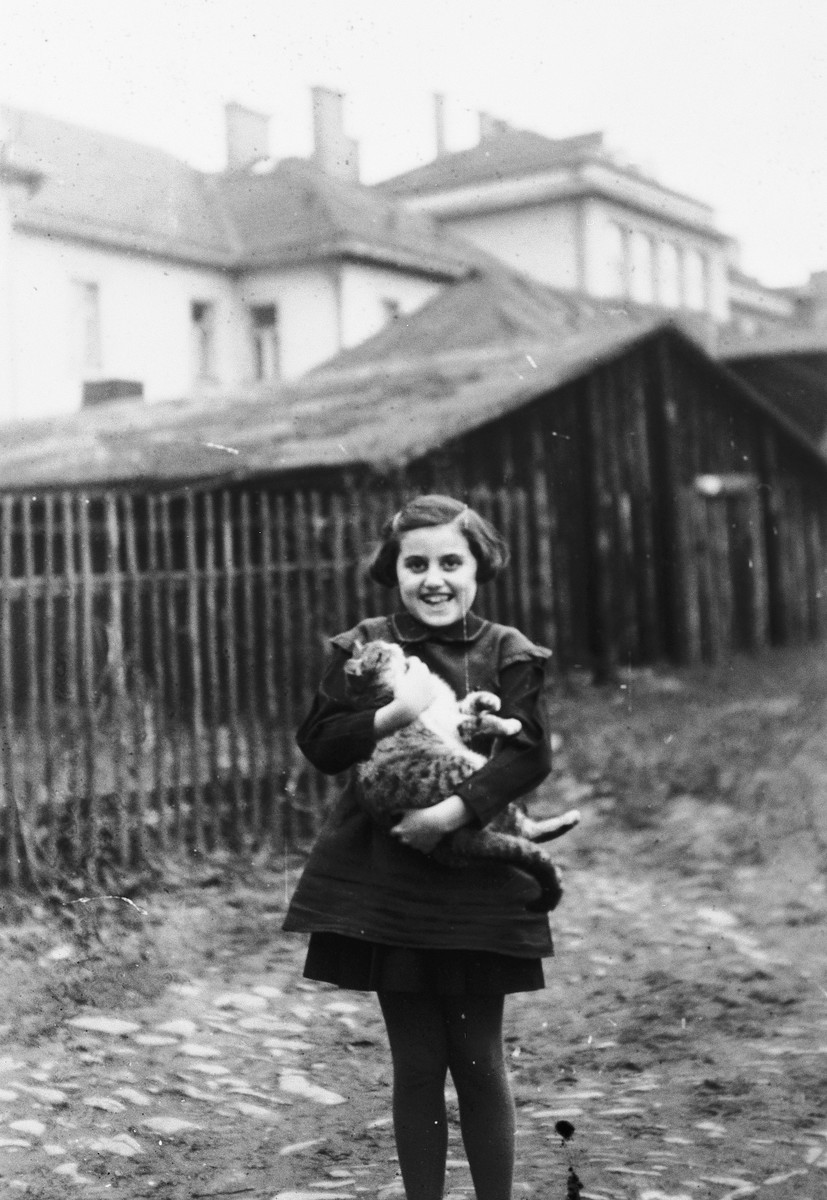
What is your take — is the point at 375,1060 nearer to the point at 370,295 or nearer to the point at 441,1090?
the point at 441,1090

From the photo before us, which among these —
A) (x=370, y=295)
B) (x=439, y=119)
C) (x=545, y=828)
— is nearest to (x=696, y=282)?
(x=370, y=295)

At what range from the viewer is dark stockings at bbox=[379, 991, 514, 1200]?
3.01 m

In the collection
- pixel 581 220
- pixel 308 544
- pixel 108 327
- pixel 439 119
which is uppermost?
pixel 581 220

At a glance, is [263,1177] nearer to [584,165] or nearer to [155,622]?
[155,622]

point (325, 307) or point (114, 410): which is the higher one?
point (325, 307)

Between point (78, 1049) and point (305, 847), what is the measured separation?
2625 mm

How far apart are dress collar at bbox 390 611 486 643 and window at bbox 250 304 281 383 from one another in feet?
46.0

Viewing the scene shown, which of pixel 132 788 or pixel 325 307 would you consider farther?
pixel 325 307

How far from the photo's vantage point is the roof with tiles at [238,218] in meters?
14.7

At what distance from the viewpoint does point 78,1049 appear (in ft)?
15.0

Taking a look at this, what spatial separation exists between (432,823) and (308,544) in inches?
194

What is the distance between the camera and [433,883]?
A: 9.85ft

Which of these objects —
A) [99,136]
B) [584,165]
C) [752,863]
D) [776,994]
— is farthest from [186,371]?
[776,994]

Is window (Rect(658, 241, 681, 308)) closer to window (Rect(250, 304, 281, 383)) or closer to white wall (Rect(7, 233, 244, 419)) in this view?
window (Rect(250, 304, 281, 383))
